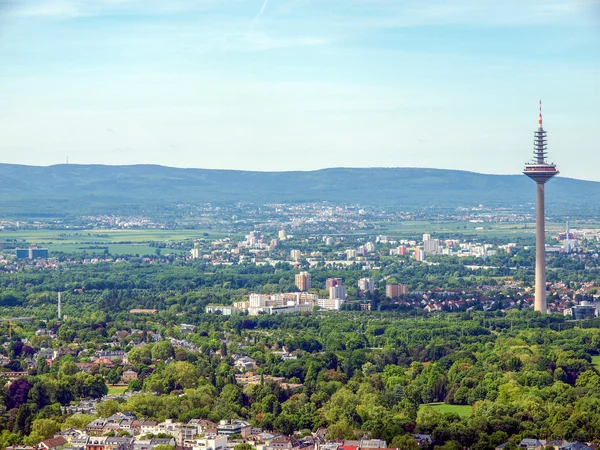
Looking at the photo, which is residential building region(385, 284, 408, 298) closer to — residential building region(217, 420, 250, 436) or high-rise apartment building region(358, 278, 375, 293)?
high-rise apartment building region(358, 278, 375, 293)

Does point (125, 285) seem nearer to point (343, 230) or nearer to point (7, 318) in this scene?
point (7, 318)

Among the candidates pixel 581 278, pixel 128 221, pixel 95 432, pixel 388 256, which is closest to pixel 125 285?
pixel 581 278

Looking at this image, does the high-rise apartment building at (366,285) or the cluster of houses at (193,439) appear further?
the high-rise apartment building at (366,285)

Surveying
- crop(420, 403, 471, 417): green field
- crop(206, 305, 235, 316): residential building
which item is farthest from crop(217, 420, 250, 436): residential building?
crop(206, 305, 235, 316): residential building

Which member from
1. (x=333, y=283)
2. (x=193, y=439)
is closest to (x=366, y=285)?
(x=333, y=283)

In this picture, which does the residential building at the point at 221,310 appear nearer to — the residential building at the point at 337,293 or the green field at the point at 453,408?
the residential building at the point at 337,293

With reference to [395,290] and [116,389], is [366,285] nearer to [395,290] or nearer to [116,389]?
[395,290]

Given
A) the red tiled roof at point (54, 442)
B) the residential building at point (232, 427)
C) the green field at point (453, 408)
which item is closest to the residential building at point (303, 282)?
the green field at point (453, 408)

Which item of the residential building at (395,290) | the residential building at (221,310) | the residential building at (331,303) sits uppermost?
the residential building at (395,290)
